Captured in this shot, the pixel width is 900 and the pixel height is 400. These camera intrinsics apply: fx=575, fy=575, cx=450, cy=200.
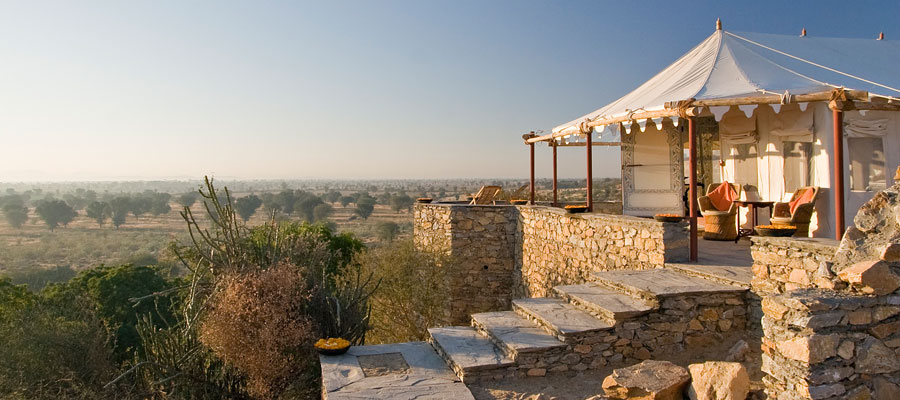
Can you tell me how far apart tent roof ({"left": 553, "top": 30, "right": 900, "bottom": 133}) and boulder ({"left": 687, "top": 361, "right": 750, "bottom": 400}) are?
13.2 feet

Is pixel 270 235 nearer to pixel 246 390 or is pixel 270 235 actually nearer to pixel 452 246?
pixel 246 390

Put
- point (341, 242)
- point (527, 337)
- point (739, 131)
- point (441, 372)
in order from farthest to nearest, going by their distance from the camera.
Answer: point (341, 242) < point (739, 131) < point (527, 337) < point (441, 372)

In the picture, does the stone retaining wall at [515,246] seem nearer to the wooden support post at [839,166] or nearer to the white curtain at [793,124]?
the wooden support post at [839,166]

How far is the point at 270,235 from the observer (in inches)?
292

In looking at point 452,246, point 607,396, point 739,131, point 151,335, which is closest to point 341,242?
point 452,246

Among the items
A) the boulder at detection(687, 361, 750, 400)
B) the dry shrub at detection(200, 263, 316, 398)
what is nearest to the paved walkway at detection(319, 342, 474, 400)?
the dry shrub at detection(200, 263, 316, 398)

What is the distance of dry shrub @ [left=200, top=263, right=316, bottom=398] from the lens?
581cm

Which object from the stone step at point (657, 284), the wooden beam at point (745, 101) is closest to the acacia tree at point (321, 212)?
the wooden beam at point (745, 101)

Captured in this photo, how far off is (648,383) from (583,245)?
428 cm

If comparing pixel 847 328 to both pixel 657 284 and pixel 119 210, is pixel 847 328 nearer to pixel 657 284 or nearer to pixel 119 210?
pixel 657 284

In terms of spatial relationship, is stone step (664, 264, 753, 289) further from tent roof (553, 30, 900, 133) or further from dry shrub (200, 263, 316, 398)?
dry shrub (200, 263, 316, 398)

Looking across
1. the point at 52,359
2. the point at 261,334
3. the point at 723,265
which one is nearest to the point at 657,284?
the point at 723,265

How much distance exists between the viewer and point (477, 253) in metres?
12.0

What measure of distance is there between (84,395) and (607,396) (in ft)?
18.3
